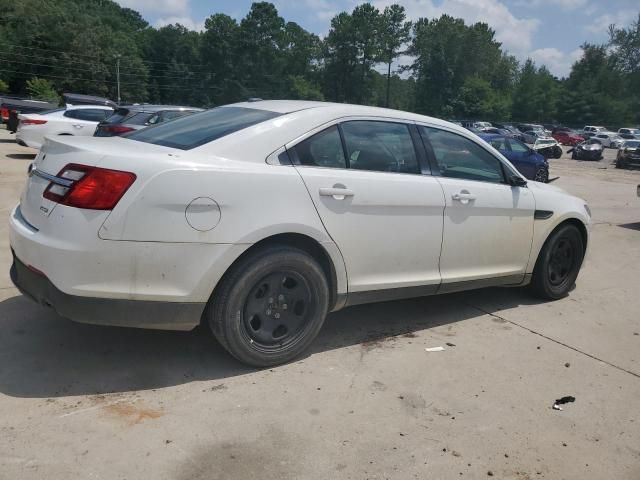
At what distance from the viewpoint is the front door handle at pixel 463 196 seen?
429cm

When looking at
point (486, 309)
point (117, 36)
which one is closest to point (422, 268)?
point (486, 309)

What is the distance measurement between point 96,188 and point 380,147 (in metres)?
1.94

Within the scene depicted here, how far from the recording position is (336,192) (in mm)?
3625

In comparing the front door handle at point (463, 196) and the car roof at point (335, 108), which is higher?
the car roof at point (335, 108)

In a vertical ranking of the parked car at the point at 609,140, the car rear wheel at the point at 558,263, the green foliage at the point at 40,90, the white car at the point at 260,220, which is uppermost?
the green foliage at the point at 40,90

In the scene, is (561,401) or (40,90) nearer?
(561,401)

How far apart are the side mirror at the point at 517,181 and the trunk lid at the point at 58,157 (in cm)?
290

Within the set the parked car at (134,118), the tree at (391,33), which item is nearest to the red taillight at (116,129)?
the parked car at (134,118)

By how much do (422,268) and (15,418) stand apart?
8.90ft

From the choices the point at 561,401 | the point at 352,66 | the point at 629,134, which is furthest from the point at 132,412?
the point at 352,66

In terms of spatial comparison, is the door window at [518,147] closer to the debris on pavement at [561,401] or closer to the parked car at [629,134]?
the debris on pavement at [561,401]

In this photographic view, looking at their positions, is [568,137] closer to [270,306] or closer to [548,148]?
[548,148]

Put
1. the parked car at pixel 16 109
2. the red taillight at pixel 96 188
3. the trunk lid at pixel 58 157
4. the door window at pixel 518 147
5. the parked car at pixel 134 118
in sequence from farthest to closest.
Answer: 1. the parked car at pixel 16 109
2. the door window at pixel 518 147
3. the parked car at pixel 134 118
4. the trunk lid at pixel 58 157
5. the red taillight at pixel 96 188

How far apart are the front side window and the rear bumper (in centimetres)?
217
